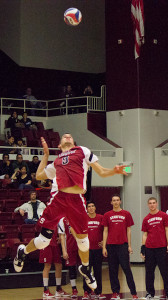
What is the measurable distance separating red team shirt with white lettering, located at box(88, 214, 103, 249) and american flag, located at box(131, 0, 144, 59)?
960cm

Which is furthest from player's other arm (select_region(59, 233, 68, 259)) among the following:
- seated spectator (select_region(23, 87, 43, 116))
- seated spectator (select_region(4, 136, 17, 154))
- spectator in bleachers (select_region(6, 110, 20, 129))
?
seated spectator (select_region(23, 87, 43, 116))

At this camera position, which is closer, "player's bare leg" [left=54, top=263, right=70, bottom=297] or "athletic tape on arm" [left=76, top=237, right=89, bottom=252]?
"athletic tape on arm" [left=76, top=237, right=89, bottom=252]

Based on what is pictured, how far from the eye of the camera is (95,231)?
50.1 feet

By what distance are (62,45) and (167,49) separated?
5.16 metres

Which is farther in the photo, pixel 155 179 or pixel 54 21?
pixel 54 21

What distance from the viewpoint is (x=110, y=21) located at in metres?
25.1

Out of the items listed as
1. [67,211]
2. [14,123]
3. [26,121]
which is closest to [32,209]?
[14,123]

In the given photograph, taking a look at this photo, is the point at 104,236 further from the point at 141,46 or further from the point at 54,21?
the point at 54,21

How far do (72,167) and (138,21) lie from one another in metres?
13.8

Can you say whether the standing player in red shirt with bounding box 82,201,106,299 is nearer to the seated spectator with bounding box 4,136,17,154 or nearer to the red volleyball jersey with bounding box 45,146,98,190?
the red volleyball jersey with bounding box 45,146,98,190

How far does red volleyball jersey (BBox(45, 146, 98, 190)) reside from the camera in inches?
408

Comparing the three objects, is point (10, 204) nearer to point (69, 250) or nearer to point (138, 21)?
point (69, 250)

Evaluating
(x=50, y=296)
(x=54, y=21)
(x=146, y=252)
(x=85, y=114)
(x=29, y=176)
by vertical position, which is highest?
(x=54, y=21)

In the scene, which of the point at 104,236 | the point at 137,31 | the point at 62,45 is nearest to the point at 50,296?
the point at 104,236
